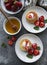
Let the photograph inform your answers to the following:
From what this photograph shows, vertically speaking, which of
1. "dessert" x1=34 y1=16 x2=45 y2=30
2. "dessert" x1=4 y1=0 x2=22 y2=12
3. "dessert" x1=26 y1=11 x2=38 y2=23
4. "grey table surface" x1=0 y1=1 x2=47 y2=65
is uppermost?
"dessert" x1=4 y1=0 x2=22 y2=12

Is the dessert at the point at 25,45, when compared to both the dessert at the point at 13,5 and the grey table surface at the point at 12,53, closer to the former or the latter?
the grey table surface at the point at 12,53

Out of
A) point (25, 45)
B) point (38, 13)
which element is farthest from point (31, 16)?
point (25, 45)

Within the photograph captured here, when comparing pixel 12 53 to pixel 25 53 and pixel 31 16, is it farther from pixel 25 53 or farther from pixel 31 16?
pixel 31 16

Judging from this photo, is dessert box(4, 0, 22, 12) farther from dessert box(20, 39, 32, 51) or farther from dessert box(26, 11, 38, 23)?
dessert box(20, 39, 32, 51)

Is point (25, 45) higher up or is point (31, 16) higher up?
point (31, 16)

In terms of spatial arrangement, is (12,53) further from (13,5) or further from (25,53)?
(13,5)

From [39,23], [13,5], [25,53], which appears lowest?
[25,53]

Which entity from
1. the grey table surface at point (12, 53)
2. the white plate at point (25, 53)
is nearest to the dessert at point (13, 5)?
the grey table surface at point (12, 53)

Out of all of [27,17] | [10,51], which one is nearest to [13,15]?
[27,17]

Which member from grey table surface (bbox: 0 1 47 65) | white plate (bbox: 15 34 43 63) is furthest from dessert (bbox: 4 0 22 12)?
white plate (bbox: 15 34 43 63)

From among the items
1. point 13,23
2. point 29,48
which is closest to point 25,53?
point 29,48
